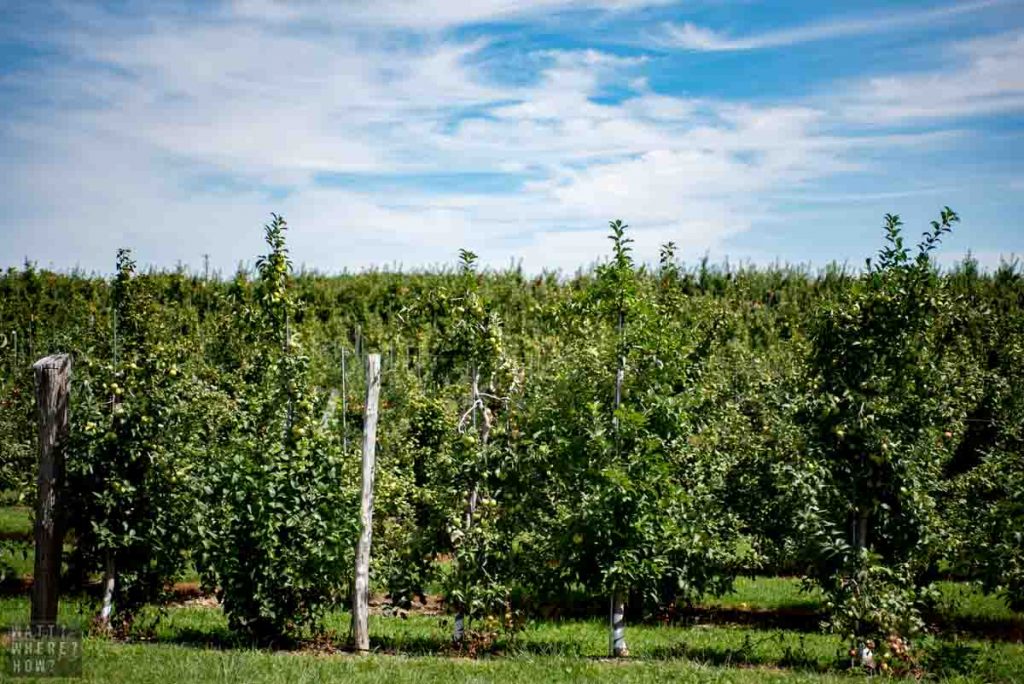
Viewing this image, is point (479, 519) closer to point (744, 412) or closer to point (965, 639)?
point (965, 639)

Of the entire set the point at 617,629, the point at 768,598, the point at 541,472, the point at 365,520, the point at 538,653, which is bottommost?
the point at 768,598

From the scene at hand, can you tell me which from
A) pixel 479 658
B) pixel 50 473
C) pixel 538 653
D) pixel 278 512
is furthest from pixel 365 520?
pixel 50 473

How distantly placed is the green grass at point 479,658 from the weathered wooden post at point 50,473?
0.67m

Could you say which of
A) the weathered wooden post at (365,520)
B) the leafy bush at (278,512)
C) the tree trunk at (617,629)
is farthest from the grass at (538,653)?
the leafy bush at (278,512)

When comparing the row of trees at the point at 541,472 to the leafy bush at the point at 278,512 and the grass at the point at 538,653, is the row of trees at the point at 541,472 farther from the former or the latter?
the grass at the point at 538,653

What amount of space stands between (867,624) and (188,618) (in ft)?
25.2

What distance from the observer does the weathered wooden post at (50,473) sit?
789 cm

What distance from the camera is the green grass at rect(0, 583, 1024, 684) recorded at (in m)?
6.93

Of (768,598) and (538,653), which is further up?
(538,653)

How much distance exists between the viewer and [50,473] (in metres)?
8.01

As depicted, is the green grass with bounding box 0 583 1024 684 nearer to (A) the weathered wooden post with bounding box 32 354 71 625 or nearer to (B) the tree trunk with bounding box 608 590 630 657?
(B) the tree trunk with bounding box 608 590 630 657

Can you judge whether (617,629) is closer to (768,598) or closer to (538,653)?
(538,653)

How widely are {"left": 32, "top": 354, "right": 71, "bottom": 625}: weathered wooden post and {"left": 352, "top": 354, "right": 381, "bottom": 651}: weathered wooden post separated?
269 centimetres

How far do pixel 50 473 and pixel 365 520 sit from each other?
2.88 m
